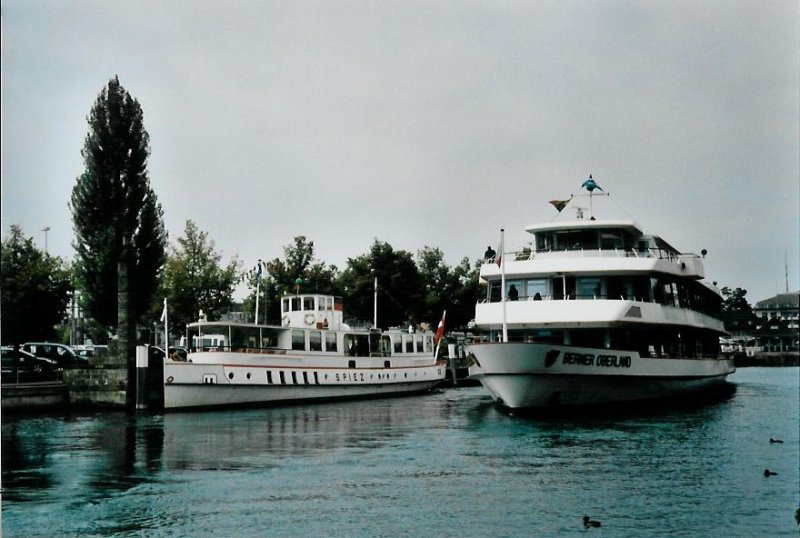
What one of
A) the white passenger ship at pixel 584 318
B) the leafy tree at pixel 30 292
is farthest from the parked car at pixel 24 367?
the white passenger ship at pixel 584 318

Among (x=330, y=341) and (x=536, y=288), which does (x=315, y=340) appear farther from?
(x=536, y=288)

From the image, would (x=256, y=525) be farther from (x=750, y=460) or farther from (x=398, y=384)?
(x=398, y=384)

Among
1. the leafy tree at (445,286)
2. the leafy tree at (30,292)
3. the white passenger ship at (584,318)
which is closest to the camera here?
the white passenger ship at (584,318)

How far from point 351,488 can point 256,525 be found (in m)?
3.03

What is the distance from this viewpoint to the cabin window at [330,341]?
3800cm

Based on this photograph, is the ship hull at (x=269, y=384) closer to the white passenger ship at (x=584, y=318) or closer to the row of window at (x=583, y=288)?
the white passenger ship at (x=584, y=318)

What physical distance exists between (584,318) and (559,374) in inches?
94.6

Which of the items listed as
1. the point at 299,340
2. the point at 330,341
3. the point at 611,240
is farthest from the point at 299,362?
the point at 611,240

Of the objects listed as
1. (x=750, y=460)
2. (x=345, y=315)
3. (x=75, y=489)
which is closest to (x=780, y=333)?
(x=345, y=315)

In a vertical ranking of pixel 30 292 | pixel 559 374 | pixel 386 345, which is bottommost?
pixel 559 374

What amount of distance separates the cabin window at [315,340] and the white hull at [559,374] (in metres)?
10.3

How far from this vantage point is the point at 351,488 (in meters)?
15.2

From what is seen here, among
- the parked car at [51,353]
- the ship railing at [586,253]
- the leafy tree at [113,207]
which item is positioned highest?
the leafy tree at [113,207]

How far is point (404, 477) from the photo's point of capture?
1636 cm
